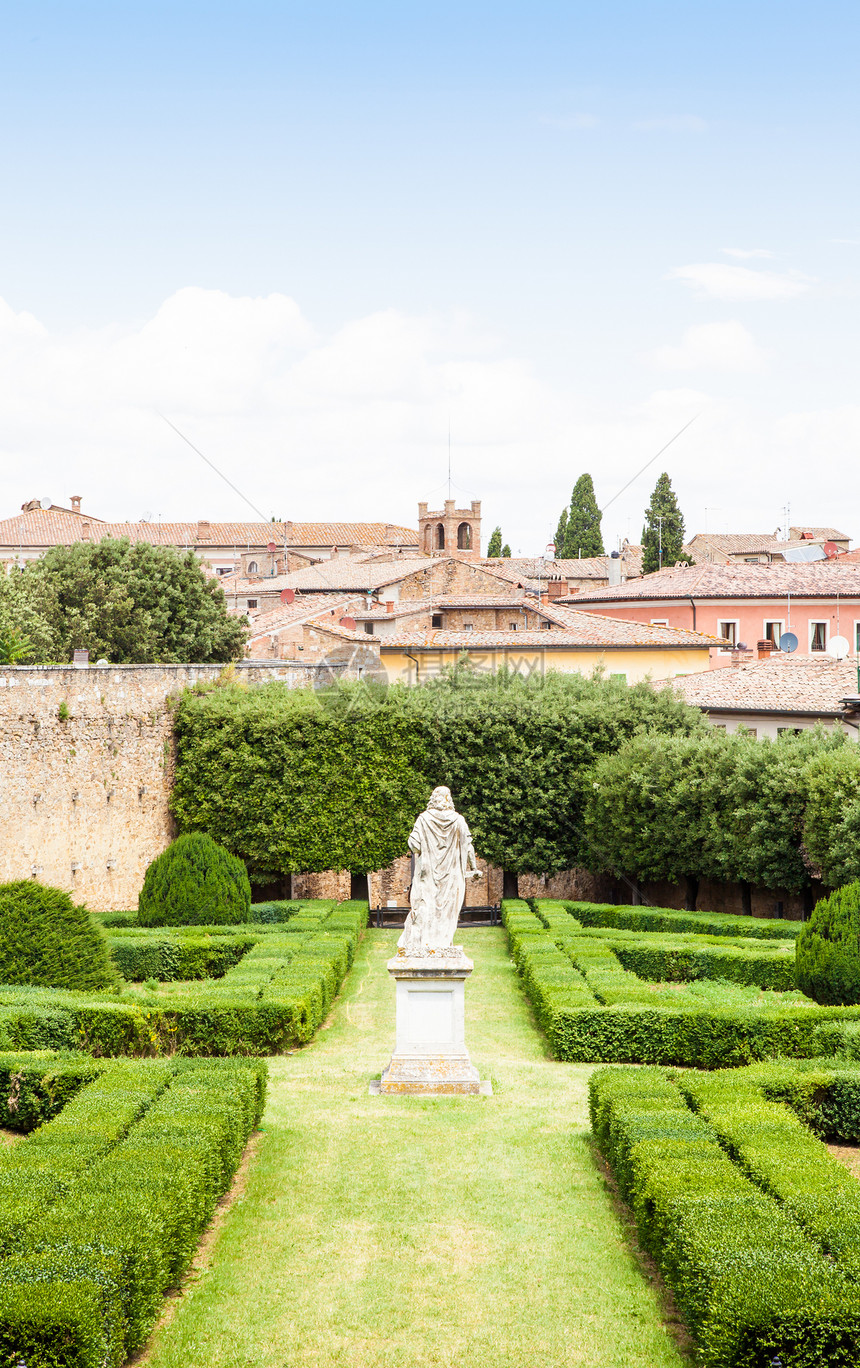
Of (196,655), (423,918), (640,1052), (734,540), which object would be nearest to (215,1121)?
(423,918)

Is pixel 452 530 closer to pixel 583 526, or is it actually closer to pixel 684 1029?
pixel 583 526

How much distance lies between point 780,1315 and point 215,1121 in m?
4.30

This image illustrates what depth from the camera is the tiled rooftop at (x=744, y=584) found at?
150 ft

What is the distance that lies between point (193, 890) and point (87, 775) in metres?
6.15

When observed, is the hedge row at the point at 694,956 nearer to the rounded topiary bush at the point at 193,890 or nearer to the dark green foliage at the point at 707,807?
the dark green foliage at the point at 707,807

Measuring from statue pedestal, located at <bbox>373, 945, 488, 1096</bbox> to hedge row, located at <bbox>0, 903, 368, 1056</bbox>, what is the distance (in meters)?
2.26

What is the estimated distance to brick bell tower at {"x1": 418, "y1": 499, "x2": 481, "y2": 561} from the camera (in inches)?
2648

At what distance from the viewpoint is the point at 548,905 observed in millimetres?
23562

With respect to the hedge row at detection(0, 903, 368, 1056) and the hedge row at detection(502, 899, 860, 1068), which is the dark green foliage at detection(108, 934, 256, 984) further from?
the hedge row at detection(502, 899, 860, 1068)

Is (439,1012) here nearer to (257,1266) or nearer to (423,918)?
(423,918)

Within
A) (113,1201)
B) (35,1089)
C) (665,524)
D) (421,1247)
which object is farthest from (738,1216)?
(665,524)

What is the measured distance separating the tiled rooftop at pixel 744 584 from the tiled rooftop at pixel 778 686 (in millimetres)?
13065

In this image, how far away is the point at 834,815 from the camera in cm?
2094

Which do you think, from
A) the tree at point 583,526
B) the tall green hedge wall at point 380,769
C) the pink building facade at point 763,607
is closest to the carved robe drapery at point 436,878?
the tall green hedge wall at point 380,769
